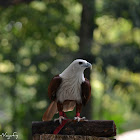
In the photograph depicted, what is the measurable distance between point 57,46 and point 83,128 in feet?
20.1

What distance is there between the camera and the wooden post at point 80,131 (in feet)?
9.78

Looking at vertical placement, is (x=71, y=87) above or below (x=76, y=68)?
below

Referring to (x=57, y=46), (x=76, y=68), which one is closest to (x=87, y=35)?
(x=57, y=46)

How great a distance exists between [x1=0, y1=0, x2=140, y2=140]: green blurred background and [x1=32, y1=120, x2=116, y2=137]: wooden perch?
14.0 feet

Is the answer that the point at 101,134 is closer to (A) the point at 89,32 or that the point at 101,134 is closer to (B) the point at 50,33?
(A) the point at 89,32

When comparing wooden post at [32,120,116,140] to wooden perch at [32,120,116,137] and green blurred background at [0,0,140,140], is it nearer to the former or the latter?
wooden perch at [32,120,116,137]

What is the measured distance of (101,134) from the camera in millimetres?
3010

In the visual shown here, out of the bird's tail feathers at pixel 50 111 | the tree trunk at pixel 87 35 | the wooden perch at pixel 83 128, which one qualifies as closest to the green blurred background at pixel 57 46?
the tree trunk at pixel 87 35

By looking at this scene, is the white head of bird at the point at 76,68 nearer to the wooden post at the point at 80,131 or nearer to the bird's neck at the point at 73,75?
the bird's neck at the point at 73,75

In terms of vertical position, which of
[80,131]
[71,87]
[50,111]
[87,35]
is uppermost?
[87,35]

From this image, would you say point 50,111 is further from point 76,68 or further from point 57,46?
point 57,46

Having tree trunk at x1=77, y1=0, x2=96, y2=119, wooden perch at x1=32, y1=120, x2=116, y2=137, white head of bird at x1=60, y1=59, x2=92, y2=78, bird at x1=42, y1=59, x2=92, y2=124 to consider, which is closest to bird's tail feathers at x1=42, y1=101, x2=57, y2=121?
bird at x1=42, y1=59, x2=92, y2=124

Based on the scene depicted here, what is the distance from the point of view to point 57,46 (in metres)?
9.04

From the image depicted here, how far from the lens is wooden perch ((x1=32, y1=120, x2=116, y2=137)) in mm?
2990
